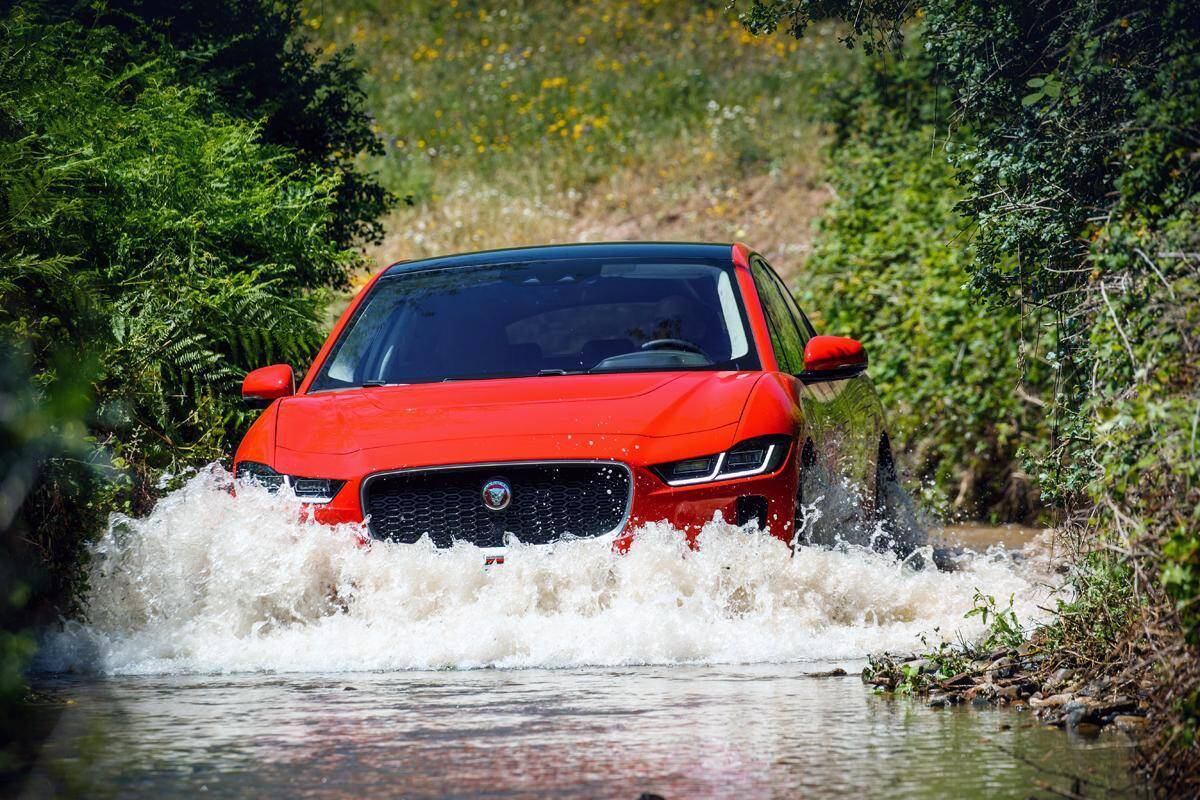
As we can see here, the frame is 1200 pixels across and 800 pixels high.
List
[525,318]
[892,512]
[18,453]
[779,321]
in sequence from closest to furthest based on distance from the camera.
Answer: [18,453] → [525,318] → [779,321] → [892,512]

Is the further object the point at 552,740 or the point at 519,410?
the point at 519,410

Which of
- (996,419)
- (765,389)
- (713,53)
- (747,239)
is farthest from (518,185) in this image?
(765,389)

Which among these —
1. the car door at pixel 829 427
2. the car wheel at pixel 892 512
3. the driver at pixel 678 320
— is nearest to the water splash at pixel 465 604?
the car door at pixel 829 427

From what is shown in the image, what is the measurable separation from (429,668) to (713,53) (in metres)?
30.5

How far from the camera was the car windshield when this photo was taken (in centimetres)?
855

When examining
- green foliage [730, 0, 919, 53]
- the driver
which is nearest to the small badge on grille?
the driver

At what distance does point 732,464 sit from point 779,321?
2.07 metres

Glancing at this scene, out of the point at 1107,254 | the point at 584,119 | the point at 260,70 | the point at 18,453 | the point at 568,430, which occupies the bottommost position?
the point at 18,453

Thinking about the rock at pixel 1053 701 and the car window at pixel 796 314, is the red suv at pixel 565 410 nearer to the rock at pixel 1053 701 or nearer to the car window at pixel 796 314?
the car window at pixel 796 314

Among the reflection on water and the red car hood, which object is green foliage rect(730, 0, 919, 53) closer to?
the red car hood

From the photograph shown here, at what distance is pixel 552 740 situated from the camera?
17.3 feet

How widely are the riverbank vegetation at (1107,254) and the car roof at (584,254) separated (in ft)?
5.08

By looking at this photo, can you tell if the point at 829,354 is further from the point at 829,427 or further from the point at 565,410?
the point at 565,410

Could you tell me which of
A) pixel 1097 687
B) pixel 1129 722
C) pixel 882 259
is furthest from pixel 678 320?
pixel 882 259
